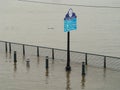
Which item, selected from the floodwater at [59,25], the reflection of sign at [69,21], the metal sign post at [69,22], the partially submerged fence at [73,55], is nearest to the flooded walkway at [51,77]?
the partially submerged fence at [73,55]

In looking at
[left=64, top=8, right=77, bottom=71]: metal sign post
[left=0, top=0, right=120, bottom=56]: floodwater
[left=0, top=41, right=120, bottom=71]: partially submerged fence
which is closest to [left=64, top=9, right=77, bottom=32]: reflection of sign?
[left=64, top=8, right=77, bottom=71]: metal sign post

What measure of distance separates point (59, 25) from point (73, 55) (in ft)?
87.4

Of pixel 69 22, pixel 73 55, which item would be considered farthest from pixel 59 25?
pixel 69 22

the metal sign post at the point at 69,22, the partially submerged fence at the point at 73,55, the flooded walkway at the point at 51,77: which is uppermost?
the metal sign post at the point at 69,22

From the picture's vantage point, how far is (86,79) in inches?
725

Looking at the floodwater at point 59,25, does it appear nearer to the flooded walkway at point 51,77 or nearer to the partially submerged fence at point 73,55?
the partially submerged fence at point 73,55

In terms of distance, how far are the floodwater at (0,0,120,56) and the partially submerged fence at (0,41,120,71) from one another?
30.0ft

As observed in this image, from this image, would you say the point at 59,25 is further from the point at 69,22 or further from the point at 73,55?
the point at 69,22

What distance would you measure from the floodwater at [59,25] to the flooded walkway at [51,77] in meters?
13.5

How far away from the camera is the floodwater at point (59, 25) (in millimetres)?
40250

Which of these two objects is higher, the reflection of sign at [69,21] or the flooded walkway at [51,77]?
the reflection of sign at [69,21]

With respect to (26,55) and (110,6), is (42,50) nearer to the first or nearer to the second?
(26,55)

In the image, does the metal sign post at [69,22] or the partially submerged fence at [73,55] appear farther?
the partially submerged fence at [73,55]

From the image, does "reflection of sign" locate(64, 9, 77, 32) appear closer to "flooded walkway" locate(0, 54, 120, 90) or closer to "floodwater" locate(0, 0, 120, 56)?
"flooded walkway" locate(0, 54, 120, 90)
